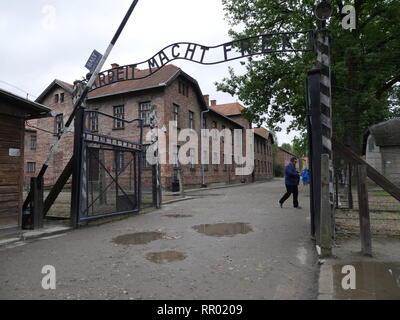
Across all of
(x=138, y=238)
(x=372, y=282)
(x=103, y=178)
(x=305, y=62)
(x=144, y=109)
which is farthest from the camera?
(x=144, y=109)

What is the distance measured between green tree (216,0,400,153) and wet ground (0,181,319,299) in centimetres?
966

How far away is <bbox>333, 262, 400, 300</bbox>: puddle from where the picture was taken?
3.08 m

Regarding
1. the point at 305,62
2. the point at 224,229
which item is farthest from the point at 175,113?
the point at 224,229

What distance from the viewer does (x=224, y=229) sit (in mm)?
7273

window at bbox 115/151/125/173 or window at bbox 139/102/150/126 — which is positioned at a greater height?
window at bbox 139/102/150/126

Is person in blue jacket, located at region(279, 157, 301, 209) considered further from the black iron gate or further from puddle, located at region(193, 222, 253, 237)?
the black iron gate

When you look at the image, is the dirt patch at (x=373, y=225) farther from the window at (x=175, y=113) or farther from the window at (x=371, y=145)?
the window at (x=371, y=145)

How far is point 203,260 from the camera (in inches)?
185

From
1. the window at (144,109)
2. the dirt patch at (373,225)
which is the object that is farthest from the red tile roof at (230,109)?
the dirt patch at (373,225)

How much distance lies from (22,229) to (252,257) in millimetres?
5656

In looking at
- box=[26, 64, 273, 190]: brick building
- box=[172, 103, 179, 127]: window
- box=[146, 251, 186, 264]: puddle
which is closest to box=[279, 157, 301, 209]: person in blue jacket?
box=[146, 251, 186, 264]: puddle

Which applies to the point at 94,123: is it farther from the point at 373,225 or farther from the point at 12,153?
the point at 373,225

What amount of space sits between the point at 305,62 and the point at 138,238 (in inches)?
613

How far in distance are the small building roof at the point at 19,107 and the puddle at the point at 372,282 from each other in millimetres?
7109
